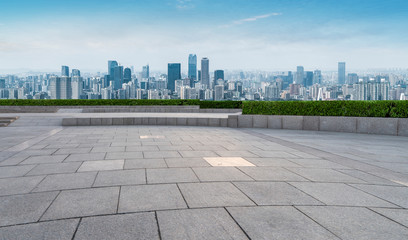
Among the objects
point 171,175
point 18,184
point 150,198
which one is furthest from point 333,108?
point 18,184

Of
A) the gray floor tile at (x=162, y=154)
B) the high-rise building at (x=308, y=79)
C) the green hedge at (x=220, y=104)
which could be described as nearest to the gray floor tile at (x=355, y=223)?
the gray floor tile at (x=162, y=154)

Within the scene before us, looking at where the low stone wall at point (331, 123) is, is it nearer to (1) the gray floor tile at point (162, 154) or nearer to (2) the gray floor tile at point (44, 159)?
(1) the gray floor tile at point (162, 154)

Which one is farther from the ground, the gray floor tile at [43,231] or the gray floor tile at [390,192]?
the gray floor tile at [43,231]

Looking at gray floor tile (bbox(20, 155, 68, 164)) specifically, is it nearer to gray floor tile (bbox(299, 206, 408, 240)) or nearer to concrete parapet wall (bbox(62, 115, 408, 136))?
gray floor tile (bbox(299, 206, 408, 240))

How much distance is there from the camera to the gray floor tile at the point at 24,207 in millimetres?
3074

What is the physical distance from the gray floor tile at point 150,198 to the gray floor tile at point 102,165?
1.39 meters

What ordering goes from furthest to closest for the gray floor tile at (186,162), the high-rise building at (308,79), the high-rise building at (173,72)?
the high-rise building at (173,72) < the high-rise building at (308,79) < the gray floor tile at (186,162)

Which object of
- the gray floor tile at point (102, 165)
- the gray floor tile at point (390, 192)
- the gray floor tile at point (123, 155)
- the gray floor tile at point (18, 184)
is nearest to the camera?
the gray floor tile at point (390, 192)

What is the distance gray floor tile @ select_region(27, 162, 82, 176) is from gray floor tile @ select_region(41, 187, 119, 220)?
1.40 metres

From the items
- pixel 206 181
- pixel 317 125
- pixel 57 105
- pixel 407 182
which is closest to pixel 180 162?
pixel 206 181

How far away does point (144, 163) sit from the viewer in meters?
5.84

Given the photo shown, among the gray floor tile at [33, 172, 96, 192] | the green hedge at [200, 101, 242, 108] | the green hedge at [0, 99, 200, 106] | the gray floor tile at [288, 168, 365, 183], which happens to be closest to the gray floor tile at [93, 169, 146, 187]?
the gray floor tile at [33, 172, 96, 192]

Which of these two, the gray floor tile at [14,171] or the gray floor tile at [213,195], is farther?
the gray floor tile at [14,171]

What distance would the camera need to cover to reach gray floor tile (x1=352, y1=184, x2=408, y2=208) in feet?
12.6
